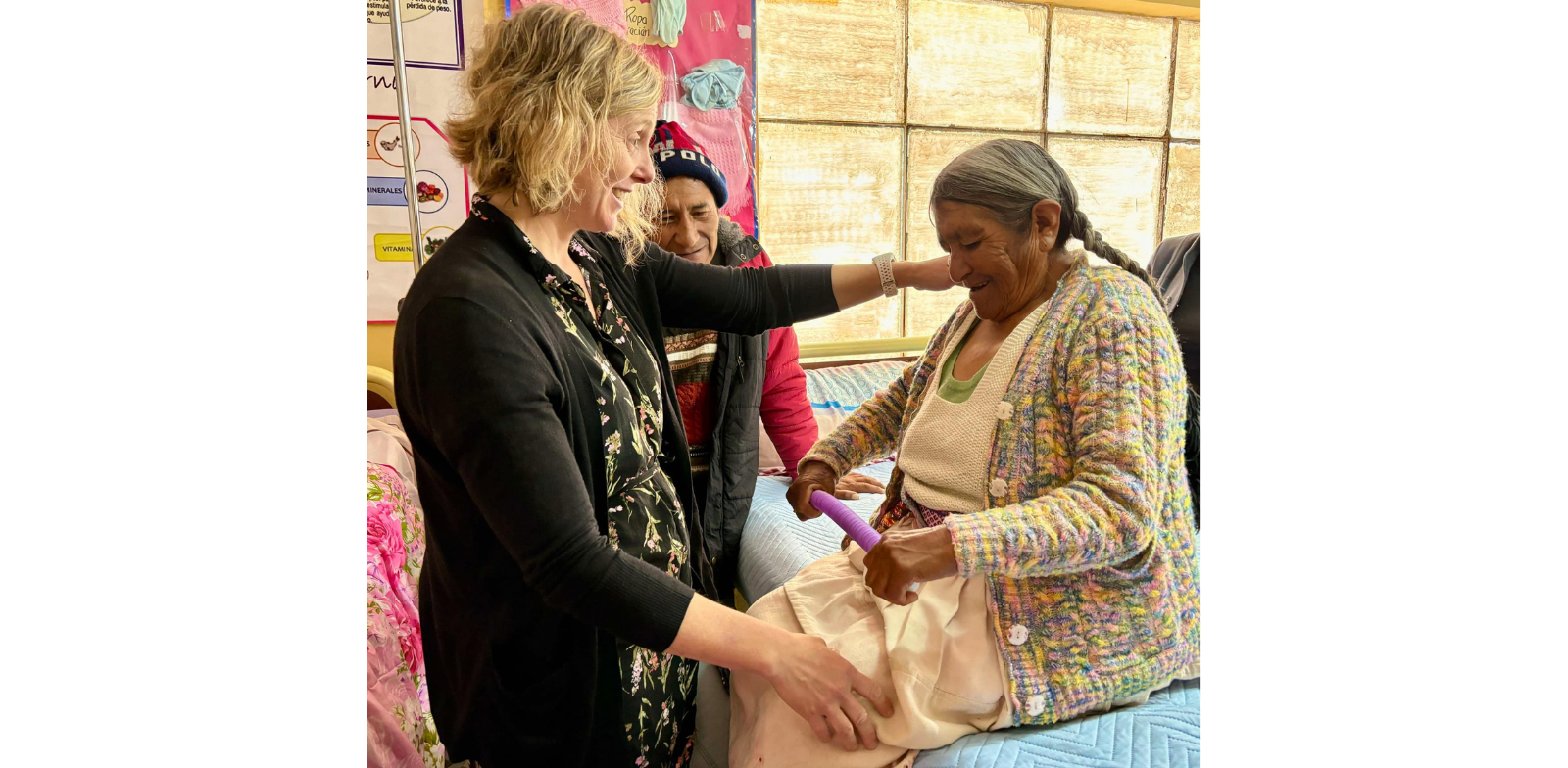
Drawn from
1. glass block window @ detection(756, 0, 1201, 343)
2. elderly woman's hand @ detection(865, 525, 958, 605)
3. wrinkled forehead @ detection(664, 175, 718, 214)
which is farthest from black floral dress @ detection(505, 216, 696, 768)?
wrinkled forehead @ detection(664, 175, 718, 214)

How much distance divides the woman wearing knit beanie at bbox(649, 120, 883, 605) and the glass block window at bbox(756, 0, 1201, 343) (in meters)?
0.21

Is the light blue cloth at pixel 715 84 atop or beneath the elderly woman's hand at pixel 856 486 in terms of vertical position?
atop

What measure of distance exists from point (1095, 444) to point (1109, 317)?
14cm

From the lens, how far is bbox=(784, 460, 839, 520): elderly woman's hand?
1222mm

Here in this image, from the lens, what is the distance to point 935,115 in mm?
Answer: 1206

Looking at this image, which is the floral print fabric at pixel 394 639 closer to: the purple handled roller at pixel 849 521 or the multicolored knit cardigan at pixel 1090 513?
the purple handled roller at pixel 849 521

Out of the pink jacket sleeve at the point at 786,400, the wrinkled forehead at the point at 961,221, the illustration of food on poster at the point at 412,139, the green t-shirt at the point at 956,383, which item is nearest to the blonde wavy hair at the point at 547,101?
the illustration of food on poster at the point at 412,139

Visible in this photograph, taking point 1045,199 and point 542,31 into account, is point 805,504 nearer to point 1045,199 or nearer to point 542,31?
point 1045,199

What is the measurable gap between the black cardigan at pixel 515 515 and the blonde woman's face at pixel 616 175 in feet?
0.29

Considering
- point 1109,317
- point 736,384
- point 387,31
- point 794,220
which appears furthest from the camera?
point 736,384

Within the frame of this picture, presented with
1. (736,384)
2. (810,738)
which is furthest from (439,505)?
(736,384)

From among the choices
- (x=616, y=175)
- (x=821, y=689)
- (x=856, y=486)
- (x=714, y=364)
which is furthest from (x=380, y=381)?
(x=821, y=689)

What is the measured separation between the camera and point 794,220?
1351 millimetres

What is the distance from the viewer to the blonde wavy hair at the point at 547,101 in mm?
882
